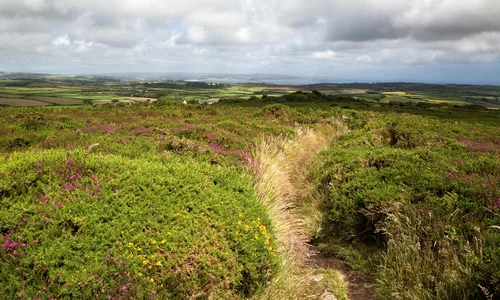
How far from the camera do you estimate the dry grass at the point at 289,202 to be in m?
5.26

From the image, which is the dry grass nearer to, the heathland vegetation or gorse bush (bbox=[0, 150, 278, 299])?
the heathland vegetation

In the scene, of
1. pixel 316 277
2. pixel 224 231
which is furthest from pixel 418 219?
pixel 224 231

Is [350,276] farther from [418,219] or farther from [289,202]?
[289,202]

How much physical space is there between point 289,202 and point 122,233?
5.87 metres

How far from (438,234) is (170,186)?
16.1 ft

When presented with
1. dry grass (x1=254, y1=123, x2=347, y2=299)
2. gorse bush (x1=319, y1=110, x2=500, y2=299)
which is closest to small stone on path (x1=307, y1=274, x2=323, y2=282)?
dry grass (x1=254, y1=123, x2=347, y2=299)

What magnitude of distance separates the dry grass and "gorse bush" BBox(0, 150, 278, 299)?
50 cm

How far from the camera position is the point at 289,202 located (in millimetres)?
9258

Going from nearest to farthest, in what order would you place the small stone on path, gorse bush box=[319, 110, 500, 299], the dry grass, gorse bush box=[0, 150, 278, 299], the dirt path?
1. gorse bush box=[0, 150, 278, 299]
2. gorse bush box=[319, 110, 500, 299]
3. the dry grass
4. the dirt path
5. the small stone on path

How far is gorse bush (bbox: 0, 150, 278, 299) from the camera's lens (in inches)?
143

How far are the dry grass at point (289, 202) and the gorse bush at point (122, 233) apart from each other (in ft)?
1.63

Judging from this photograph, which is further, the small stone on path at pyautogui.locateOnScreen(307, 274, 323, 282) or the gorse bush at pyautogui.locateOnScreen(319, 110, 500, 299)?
the small stone on path at pyautogui.locateOnScreen(307, 274, 323, 282)

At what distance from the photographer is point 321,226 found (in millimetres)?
7914

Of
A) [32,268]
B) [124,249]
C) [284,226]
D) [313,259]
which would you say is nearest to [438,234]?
[313,259]
